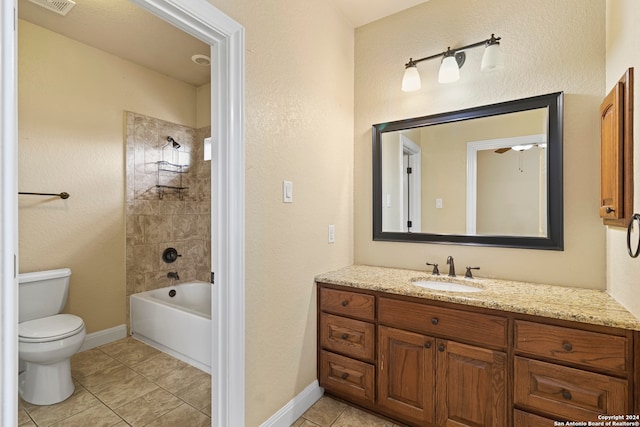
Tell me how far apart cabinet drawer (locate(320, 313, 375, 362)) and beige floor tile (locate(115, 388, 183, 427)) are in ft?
3.51

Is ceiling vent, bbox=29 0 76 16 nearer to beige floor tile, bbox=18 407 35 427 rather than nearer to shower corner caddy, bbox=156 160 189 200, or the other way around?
shower corner caddy, bbox=156 160 189 200

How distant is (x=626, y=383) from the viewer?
117 centimetres

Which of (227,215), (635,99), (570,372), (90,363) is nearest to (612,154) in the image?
(635,99)

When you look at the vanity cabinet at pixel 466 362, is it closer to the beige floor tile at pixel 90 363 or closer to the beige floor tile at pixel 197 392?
the beige floor tile at pixel 197 392

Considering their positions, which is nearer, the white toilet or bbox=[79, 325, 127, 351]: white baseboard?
the white toilet

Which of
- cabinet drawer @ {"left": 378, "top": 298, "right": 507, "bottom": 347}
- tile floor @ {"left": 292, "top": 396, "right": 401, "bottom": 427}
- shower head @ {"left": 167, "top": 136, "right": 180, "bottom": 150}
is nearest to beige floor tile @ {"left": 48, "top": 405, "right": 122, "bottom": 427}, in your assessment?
tile floor @ {"left": 292, "top": 396, "right": 401, "bottom": 427}

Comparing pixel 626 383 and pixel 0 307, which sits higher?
pixel 0 307

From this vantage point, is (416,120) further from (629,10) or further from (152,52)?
(152,52)

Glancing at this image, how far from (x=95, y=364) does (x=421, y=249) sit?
2.73 m

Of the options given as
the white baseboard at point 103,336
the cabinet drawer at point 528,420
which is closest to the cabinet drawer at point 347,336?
the cabinet drawer at point 528,420

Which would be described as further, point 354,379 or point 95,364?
point 95,364

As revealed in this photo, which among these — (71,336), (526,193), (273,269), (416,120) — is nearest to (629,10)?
(526,193)

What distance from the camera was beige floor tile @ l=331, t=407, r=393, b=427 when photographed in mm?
1745

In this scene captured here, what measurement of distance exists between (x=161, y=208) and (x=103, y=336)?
51.3 inches
